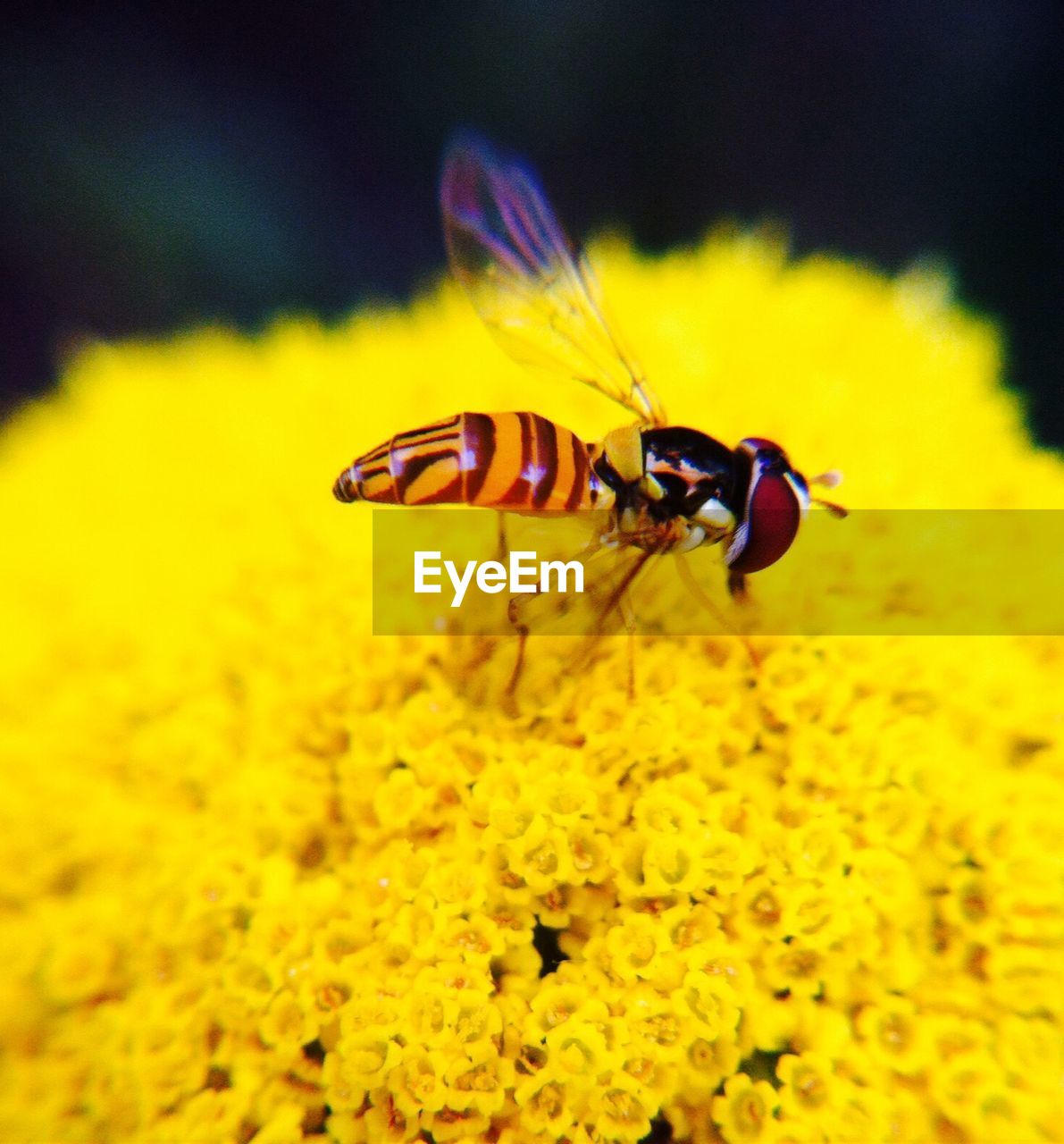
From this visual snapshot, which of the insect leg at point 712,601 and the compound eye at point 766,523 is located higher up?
the compound eye at point 766,523

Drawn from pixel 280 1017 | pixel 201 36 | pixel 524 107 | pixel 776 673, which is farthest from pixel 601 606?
pixel 201 36

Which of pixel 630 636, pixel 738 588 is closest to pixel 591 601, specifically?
pixel 630 636

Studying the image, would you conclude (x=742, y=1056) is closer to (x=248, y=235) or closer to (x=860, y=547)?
(x=860, y=547)

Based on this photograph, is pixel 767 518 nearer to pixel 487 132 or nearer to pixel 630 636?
pixel 630 636

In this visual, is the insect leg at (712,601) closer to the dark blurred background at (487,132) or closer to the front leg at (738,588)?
the front leg at (738,588)

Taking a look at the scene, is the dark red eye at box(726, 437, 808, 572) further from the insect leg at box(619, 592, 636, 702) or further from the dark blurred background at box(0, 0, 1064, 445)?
the dark blurred background at box(0, 0, 1064, 445)

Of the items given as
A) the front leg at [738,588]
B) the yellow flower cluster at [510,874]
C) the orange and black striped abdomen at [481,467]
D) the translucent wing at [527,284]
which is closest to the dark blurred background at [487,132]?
the translucent wing at [527,284]
